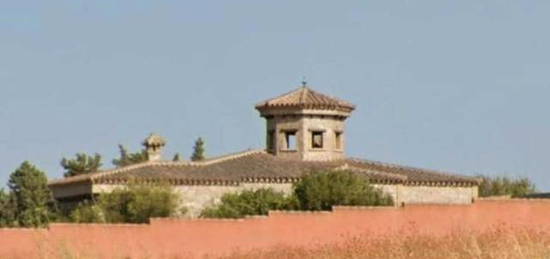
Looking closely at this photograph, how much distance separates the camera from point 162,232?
3656 cm

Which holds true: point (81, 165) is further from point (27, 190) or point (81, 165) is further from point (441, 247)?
point (441, 247)

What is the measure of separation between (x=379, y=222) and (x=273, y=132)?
4483 cm

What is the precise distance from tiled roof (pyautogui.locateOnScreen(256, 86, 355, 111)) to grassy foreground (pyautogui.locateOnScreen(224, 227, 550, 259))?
44087 mm

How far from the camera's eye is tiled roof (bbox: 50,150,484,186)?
74.7 meters

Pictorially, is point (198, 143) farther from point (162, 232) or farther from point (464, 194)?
point (162, 232)

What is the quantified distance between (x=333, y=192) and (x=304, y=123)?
329 inches

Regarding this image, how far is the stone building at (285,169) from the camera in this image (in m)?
74.6

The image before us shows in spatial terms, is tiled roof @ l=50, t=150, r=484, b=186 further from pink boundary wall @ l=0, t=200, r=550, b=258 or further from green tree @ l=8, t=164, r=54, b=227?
pink boundary wall @ l=0, t=200, r=550, b=258

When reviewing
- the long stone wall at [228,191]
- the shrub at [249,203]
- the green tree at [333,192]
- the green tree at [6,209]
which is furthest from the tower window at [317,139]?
the green tree at [6,209]

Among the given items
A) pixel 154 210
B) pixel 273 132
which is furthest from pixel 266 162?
pixel 154 210

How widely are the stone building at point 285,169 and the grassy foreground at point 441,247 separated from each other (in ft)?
131

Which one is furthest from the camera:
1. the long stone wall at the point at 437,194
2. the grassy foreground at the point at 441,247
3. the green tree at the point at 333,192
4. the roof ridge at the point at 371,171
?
the roof ridge at the point at 371,171

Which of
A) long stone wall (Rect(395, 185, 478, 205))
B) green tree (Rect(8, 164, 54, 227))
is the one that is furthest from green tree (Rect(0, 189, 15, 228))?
long stone wall (Rect(395, 185, 478, 205))

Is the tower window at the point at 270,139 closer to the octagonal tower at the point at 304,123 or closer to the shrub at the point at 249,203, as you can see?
the octagonal tower at the point at 304,123
